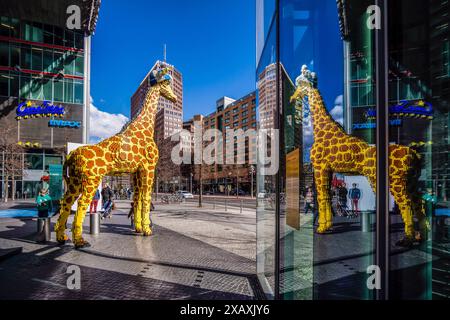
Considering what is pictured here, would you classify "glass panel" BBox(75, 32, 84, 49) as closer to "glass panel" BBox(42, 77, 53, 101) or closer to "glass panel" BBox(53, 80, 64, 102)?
"glass panel" BBox(53, 80, 64, 102)

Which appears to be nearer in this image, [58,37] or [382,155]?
[382,155]

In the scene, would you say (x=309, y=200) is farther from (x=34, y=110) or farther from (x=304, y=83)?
(x=34, y=110)

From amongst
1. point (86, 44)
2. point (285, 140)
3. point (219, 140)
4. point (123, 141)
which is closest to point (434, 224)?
point (285, 140)

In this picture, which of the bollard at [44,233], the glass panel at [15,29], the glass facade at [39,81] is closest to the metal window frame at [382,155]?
the bollard at [44,233]

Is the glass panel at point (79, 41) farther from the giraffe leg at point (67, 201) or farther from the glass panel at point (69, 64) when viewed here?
the giraffe leg at point (67, 201)

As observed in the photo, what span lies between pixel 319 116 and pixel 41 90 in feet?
110

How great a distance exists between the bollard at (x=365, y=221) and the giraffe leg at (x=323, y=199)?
38cm

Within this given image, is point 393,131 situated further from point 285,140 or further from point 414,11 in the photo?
point 285,140

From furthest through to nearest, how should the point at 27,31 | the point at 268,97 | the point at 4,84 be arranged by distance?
the point at 27,31 → the point at 4,84 → the point at 268,97

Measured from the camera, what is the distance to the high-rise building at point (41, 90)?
2808 centimetres

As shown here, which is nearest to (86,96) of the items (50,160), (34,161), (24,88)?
(24,88)

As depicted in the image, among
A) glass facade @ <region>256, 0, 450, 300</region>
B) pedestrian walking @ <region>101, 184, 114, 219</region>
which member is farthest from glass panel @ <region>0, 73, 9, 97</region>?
glass facade @ <region>256, 0, 450, 300</region>

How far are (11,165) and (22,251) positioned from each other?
2534 cm

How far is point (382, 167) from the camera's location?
73.4 inches
